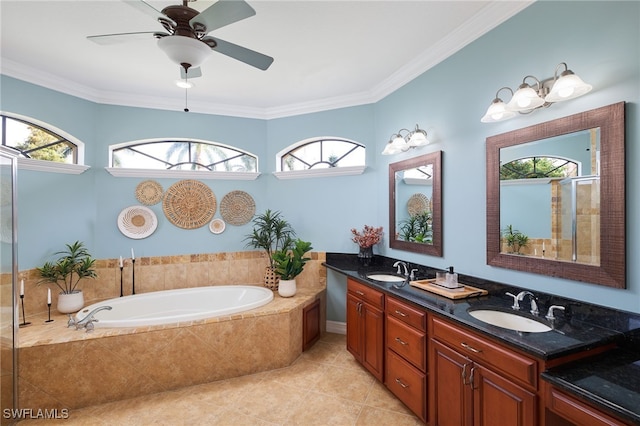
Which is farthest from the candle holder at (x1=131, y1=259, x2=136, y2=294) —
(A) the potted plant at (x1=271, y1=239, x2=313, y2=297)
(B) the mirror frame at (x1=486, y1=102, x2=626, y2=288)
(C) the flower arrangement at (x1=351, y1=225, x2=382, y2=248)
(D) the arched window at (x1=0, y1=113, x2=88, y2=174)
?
(B) the mirror frame at (x1=486, y1=102, x2=626, y2=288)

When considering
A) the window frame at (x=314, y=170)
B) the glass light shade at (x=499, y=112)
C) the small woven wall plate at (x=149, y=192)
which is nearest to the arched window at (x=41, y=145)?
the small woven wall plate at (x=149, y=192)

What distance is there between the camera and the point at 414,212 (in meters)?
2.91

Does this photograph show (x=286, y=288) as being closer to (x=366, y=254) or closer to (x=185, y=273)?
(x=366, y=254)

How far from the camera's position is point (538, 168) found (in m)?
1.84

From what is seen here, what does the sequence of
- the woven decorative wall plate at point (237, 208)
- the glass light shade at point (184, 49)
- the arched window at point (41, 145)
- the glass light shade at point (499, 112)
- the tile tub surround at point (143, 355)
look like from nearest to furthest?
the glass light shade at point (184, 49), the glass light shade at point (499, 112), the tile tub surround at point (143, 355), the arched window at point (41, 145), the woven decorative wall plate at point (237, 208)

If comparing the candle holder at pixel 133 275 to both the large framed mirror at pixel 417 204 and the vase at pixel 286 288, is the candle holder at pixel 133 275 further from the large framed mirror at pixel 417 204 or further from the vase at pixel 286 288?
the large framed mirror at pixel 417 204

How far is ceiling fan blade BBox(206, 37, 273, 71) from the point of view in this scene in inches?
69.0

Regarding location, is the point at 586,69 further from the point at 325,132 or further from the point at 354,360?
the point at 354,360

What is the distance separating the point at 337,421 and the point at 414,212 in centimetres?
194

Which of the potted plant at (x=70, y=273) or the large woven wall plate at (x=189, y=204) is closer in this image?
the potted plant at (x=70, y=273)

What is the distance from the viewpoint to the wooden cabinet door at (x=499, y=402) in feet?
4.27

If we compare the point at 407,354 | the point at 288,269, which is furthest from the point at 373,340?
the point at 288,269

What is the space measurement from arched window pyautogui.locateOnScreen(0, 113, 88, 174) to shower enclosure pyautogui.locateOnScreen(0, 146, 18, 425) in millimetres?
634

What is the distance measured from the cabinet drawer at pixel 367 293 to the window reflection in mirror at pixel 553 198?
3.28 ft
